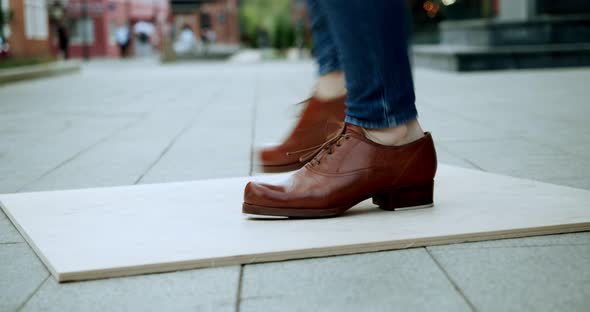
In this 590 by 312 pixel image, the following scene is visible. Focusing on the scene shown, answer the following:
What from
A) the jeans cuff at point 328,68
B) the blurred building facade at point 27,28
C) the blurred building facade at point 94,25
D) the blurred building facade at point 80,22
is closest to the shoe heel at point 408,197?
the jeans cuff at point 328,68

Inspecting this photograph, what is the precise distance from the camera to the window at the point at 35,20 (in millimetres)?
26714

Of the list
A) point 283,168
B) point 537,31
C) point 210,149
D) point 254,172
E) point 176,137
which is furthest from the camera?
point 537,31

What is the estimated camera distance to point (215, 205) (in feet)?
6.97

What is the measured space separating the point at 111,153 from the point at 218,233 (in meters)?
2.04

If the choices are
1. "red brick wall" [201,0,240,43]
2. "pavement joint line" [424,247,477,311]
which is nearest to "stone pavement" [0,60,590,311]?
"pavement joint line" [424,247,477,311]

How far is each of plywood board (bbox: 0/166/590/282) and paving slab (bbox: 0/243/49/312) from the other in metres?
0.03

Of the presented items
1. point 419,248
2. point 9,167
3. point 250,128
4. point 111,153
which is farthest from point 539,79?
point 419,248

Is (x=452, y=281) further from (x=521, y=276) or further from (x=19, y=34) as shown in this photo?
(x=19, y=34)

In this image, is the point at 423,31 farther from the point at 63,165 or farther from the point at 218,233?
the point at 218,233

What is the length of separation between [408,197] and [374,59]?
16.4 inches

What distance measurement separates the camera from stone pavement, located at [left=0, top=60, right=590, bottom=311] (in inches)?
53.5

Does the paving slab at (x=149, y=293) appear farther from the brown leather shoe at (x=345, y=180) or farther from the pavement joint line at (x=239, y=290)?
the brown leather shoe at (x=345, y=180)

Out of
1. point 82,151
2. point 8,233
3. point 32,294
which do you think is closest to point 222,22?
point 82,151

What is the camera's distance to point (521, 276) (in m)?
1.43
